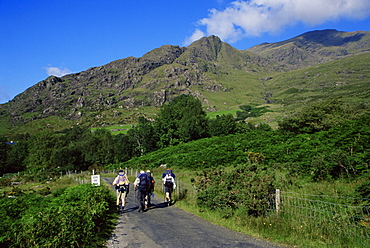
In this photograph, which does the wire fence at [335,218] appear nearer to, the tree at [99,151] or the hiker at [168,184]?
the hiker at [168,184]

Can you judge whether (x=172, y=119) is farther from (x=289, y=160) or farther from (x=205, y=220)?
(x=205, y=220)

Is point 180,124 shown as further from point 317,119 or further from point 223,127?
point 317,119

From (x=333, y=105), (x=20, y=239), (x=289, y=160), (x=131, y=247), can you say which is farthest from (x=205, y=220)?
(x=333, y=105)

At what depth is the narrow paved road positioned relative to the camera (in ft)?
25.4

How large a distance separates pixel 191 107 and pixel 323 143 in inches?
2418

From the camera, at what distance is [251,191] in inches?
393

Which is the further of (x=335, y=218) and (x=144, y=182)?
(x=144, y=182)

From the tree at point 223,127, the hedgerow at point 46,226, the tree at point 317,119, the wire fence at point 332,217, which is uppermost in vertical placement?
the tree at point 223,127

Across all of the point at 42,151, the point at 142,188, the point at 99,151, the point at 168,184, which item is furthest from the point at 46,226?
the point at 42,151

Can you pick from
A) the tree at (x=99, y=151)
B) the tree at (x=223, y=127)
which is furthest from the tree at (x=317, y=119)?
the tree at (x=99, y=151)

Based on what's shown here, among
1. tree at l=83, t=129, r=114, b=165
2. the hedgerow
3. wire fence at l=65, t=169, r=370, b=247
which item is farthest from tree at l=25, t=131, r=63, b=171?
wire fence at l=65, t=169, r=370, b=247

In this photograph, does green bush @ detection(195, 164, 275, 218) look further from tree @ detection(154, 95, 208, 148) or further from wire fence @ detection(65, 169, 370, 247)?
tree @ detection(154, 95, 208, 148)

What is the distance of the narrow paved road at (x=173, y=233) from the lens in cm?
773

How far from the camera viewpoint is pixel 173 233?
8.95 metres
